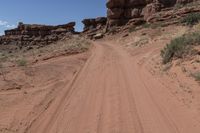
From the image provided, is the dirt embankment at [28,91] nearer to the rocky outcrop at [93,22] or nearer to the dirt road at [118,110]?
the dirt road at [118,110]

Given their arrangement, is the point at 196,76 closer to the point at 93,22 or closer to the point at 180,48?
the point at 180,48

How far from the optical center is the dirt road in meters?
7.64

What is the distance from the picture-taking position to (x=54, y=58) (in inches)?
947

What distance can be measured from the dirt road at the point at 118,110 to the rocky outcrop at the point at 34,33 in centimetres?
6504

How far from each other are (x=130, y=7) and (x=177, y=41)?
4094 cm

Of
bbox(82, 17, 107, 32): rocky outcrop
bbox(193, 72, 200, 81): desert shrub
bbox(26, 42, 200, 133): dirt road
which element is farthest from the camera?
bbox(82, 17, 107, 32): rocky outcrop

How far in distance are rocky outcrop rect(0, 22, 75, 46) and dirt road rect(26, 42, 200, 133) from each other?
65045 millimetres

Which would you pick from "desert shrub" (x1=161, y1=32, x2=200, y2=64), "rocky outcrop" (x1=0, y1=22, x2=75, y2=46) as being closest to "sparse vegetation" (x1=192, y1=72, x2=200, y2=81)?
"desert shrub" (x1=161, y1=32, x2=200, y2=64)

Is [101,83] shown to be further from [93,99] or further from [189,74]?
[189,74]

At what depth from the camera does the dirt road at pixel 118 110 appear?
764 centimetres

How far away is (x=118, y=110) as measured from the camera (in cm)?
892

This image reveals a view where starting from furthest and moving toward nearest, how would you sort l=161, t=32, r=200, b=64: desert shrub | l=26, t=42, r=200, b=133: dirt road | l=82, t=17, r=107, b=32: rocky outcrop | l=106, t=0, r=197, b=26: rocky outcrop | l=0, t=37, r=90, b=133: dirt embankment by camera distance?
l=82, t=17, r=107, b=32: rocky outcrop, l=106, t=0, r=197, b=26: rocky outcrop, l=161, t=32, r=200, b=64: desert shrub, l=0, t=37, r=90, b=133: dirt embankment, l=26, t=42, r=200, b=133: dirt road

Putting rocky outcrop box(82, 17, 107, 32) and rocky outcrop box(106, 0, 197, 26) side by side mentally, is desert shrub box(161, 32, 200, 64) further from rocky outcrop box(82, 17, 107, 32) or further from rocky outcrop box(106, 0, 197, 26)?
rocky outcrop box(82, 17, 107, 32)

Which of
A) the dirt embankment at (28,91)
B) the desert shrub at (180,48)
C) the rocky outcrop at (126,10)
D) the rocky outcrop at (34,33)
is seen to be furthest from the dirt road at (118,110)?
the rocky outcrop at (34,33)
